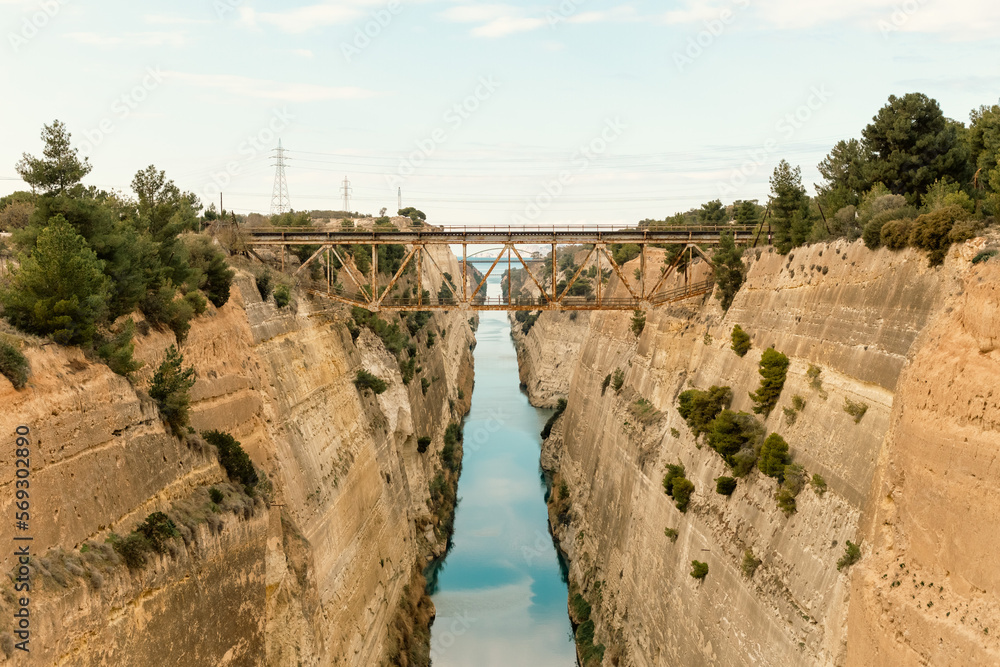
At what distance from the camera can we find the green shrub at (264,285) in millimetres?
29366

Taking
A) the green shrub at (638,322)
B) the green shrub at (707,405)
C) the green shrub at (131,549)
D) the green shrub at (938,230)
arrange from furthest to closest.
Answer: the green shrub at (638,322) < the green shrub at (707,405) < the green shrub at (938,230) < the green shrub at (131,549)

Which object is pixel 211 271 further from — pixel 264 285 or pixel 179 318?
pixel 179 318

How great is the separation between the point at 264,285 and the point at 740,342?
52.3ft

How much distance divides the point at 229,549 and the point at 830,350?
49.4 ft

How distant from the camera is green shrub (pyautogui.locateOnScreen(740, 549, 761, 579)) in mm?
21172

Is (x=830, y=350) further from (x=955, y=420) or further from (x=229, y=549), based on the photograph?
(x=229, y=549)

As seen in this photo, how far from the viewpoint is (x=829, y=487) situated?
19078 millimetres

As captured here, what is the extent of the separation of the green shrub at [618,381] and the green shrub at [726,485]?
17.0m

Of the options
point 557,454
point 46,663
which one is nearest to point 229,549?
point 46,663

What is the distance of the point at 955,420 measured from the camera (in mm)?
14891

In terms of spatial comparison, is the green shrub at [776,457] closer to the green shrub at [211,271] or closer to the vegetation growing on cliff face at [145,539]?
the vegetation growing on cliff face at [145,539]

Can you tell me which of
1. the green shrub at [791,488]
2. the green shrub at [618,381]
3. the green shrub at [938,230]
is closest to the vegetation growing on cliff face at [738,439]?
the green shrub at [791,488]

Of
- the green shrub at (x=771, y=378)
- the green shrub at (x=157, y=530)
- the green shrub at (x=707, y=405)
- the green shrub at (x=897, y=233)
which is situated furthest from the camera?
the green shrub at (x=707, y=405)

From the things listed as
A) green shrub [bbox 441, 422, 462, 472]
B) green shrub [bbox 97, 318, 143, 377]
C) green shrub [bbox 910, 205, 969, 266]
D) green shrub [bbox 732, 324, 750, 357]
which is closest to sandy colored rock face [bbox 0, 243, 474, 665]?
green shrub [bbox 97, 318, 143, 377]
